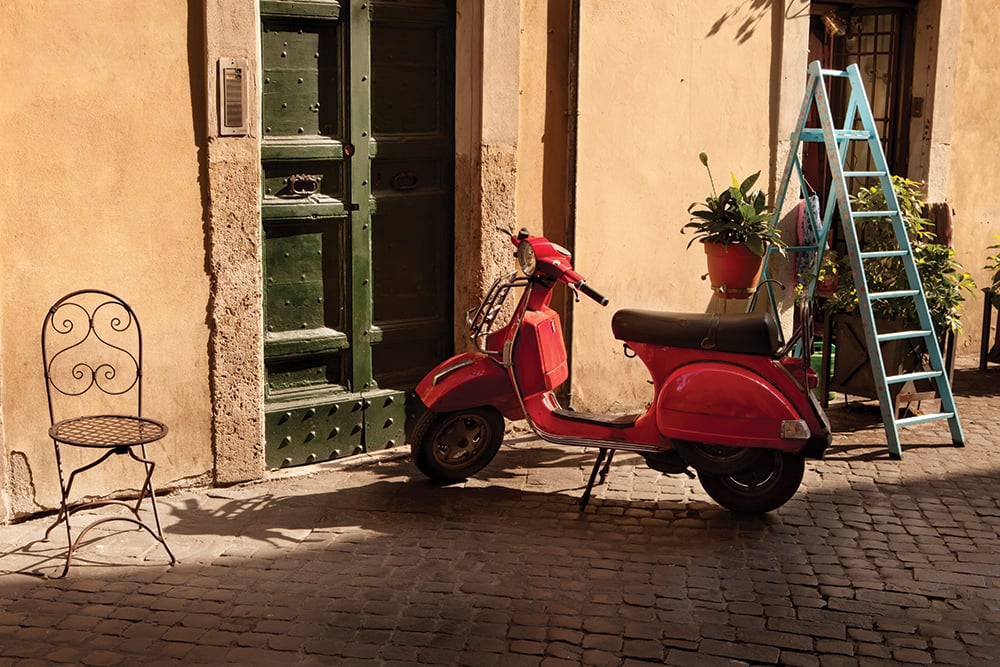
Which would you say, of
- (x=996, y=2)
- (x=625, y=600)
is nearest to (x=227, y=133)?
(x=625, y=600)

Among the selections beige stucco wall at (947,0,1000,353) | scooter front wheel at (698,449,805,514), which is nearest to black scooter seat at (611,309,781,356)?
scooter front wheel at (698,449,805,514)

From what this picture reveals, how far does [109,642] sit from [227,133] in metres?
2.41

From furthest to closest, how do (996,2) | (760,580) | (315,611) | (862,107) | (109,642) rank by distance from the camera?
(996,2) → (862,107) → (760,580) → (315,611) → (109,642)

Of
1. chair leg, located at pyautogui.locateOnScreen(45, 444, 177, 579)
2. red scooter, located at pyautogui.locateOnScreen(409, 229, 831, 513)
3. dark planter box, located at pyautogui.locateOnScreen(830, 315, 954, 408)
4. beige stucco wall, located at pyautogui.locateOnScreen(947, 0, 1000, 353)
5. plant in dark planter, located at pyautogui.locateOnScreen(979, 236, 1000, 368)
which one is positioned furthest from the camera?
beige stucco wall, located at pyautogui.locateOnScreen(947, 0, 1000, 353)

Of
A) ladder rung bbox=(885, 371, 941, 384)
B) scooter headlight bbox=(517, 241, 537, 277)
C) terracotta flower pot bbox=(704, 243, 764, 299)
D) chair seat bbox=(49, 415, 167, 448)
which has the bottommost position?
ladder rung bbox=(885, 371, 941, 384)

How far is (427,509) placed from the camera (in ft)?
19.0

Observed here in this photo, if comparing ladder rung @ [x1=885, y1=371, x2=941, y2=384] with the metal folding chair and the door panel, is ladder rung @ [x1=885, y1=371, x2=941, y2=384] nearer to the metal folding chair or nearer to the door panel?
the door panel

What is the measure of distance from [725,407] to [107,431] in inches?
103

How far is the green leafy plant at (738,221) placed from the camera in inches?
269

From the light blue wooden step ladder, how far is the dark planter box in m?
0.06

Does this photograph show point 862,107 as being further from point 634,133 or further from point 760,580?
point 760,580

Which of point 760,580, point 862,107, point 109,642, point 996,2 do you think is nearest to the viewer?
point 109,642

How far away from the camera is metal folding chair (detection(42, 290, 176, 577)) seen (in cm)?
512

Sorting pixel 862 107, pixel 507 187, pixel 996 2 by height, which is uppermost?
pixel 996 2
